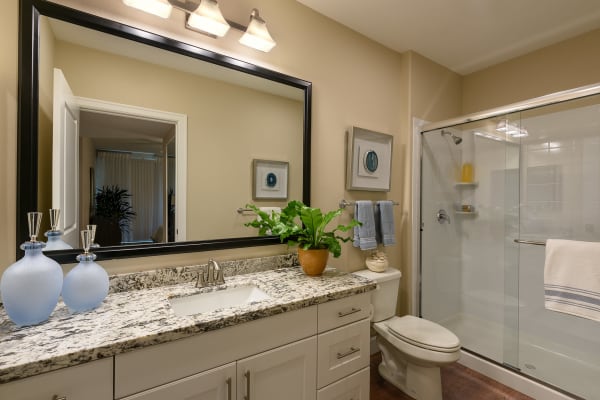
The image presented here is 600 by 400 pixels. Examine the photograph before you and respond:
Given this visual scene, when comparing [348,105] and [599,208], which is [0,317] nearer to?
[348,105]

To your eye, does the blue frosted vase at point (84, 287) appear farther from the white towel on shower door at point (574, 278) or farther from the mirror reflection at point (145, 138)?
the white towel on shower door at point (574, 278)

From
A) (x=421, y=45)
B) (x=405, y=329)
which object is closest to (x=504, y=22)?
(x=421, y=45)

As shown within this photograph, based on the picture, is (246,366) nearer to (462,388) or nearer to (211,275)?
(211,275)

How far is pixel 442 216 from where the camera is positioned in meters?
2.47

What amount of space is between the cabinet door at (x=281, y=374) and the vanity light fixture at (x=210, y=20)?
147 centimetres

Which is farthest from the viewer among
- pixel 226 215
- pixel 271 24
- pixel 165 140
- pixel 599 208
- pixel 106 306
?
pixel 599 208

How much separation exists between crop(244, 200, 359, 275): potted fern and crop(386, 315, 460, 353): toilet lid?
677 mm

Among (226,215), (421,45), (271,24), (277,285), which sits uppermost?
(421,45)

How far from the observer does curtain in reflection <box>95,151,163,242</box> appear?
1.20 m

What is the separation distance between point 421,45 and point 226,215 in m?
2.01

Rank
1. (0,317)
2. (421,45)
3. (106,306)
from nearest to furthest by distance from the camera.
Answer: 1. (0,317)
2. (106,306)
3. (421,45)

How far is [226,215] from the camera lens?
1.50 m

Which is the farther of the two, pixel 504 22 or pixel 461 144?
pixel 461 144

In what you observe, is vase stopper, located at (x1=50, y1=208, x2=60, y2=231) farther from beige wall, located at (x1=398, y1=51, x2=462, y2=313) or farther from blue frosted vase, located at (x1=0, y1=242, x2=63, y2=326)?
beige wall, located at (x1=398, y1=51, x2=462, y2=313)
